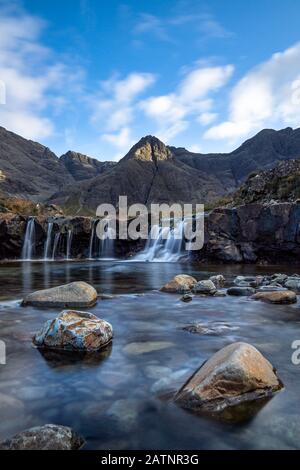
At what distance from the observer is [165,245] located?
38594 mm

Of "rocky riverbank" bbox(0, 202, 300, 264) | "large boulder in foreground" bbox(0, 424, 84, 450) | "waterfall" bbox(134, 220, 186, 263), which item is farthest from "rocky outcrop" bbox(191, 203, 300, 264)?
"large boulder in foreground" bbox(0, 424, 84, 450)

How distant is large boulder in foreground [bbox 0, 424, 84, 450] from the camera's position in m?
4.56

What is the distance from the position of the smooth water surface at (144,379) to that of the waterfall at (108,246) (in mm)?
30631

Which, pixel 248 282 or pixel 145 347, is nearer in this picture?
pixel 145 347

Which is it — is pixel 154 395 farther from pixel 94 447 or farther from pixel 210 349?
pixel 210 349

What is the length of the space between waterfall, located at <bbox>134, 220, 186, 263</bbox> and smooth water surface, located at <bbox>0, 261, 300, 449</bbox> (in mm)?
23595

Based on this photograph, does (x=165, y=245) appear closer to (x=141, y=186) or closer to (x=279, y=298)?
(x=279, y=298)

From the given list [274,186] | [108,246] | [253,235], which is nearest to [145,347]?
[253,235]

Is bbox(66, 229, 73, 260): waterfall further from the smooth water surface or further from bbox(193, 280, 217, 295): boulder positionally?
the smooth water surface

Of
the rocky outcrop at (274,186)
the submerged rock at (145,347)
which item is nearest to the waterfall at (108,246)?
the rocky outcrop at (274,186)

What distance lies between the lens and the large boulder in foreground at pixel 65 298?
13148mm

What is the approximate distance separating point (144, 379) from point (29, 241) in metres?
40.8

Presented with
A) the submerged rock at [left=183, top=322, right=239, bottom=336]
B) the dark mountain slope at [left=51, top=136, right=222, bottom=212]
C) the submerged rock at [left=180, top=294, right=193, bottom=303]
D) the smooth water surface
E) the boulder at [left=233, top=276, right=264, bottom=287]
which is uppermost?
the dark mountain slope at [left=51, top=136, right=222, bottom=212]

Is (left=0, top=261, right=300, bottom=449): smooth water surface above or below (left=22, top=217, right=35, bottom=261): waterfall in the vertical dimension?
below
